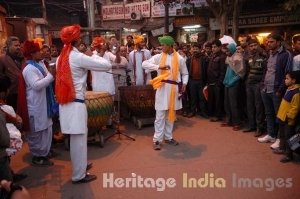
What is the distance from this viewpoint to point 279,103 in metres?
5.89

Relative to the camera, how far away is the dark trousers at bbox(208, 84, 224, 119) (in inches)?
316

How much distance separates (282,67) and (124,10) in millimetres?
16876

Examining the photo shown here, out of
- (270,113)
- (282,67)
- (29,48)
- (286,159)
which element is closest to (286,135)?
(286,159)

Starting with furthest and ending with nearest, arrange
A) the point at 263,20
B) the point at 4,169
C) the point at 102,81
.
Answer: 1. the point at 263,20
2. the point at 102,81
3. the point at 4,169

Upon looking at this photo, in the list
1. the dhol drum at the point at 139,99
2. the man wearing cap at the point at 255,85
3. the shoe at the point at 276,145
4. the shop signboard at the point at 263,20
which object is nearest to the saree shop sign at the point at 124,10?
the shop signboard at the point at 263,20

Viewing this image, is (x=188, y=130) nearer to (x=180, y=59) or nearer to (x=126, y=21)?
(x=180, y=59)

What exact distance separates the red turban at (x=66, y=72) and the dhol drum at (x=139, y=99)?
9.82ft

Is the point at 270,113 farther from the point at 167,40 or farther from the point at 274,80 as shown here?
the point at 167,40

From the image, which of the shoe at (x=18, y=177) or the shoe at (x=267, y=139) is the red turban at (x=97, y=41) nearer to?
the shoe at (x=18, y=177)

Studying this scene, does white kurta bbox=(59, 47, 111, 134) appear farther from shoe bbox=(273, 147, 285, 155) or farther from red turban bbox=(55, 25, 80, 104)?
shoe bbox=(273, 147, 285, 155)

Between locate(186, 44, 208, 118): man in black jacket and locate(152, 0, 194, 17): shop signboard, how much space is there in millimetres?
8239

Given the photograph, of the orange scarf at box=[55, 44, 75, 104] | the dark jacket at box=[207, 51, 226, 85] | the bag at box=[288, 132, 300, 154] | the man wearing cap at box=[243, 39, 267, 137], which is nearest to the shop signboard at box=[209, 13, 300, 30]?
the dark jacket at box=[207, 51, 226, 85]

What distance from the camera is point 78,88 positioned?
15.0 ft

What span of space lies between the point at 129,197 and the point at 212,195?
3.48ft
